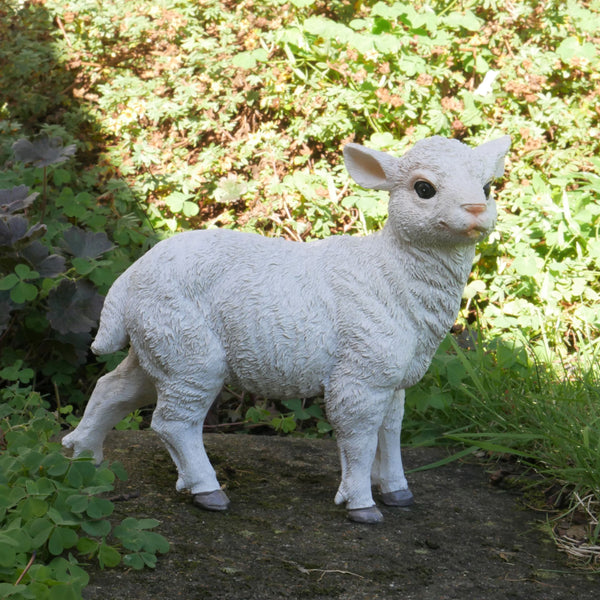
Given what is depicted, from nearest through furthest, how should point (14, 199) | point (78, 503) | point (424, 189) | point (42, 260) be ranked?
point (78, 503) → point (424, 189) → point (42, 260) → point (14, 199)

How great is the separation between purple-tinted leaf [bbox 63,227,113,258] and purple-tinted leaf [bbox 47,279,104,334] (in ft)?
0.60

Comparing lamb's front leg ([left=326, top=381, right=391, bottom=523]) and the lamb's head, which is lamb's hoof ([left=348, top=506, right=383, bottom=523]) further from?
the lamb's head

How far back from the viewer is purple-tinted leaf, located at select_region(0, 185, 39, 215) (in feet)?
12.5

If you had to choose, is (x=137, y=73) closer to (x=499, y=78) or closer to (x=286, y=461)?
(x=499, y=78)

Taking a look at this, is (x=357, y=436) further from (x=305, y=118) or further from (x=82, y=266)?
(x=305, y=118)

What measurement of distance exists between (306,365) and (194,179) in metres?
2.64

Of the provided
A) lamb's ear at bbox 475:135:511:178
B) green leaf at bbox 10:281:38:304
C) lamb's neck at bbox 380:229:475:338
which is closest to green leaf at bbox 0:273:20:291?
green leaf at bbox 10:281:38:304

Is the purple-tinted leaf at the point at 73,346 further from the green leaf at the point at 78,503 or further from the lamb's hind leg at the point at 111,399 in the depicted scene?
the green leaf at the point at 78,503

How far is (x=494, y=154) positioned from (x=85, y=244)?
2.10 meters

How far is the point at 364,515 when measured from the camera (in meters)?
2.84

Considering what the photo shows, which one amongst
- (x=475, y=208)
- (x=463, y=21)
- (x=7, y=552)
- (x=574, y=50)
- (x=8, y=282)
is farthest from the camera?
(x=574, y=50)

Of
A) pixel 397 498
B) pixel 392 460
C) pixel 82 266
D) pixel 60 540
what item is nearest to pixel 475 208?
pixel 392 460

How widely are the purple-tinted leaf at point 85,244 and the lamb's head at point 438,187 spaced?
62.7 inches

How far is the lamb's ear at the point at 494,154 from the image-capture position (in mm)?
2770
